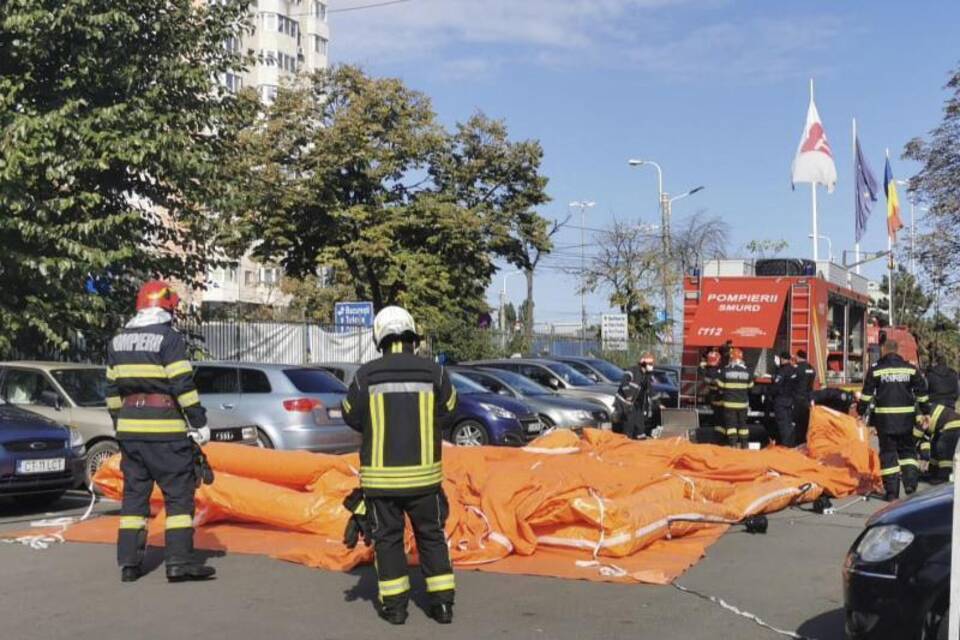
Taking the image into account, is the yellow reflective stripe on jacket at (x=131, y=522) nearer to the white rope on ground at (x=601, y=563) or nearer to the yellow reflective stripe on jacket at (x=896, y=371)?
the white rope on ground at (x=601, y=563)

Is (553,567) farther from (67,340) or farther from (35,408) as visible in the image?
(67,340)

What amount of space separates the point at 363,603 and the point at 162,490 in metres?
1.64

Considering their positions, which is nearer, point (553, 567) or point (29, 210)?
point (553, 567)

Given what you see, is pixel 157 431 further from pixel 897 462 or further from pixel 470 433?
pixel 470 433

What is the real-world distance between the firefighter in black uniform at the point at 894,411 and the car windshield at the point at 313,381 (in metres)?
6.58

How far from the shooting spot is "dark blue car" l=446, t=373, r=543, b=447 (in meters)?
17.1

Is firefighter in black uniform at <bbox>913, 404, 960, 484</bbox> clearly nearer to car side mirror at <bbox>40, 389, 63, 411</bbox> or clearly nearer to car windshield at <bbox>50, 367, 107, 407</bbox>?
car windshield at <bbox>50, 367, 107, 407</bbox>

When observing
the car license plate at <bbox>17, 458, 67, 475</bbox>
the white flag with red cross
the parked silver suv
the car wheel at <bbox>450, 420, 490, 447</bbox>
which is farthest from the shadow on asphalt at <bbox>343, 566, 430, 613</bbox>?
the white flag with red cross

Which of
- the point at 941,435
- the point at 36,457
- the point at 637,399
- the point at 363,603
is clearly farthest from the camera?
the point at 637,399

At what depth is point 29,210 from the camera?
14.9m

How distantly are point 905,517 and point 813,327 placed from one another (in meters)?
12.5

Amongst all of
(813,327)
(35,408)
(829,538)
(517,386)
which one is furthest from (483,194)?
(829,538)

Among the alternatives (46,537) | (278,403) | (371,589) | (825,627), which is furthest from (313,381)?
(825,627)

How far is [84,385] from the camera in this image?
13312mm
